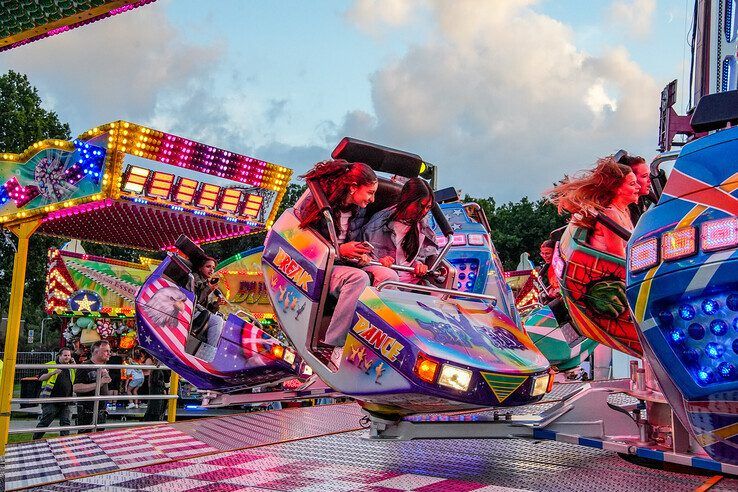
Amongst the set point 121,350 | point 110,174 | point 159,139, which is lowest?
point 121,350

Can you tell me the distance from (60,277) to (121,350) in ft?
9.59

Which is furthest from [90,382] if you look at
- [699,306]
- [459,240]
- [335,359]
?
[699,306]

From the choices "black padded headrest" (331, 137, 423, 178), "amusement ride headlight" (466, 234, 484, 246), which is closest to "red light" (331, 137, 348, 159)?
"black padded headrest" (331, 137, 423, 178)

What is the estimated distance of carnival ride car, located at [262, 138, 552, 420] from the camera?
4004mm

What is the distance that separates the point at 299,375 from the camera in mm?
8320

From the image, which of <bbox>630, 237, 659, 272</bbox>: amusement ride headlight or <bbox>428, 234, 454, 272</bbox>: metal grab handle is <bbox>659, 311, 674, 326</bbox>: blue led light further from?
<bbox>428, 234, 454, 272</bbox>: metal grab handle

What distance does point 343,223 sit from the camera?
5848mm

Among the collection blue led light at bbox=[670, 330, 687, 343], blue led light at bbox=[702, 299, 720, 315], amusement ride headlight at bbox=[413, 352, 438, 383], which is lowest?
amusement ride headlight at bbox=[413, 352, 438, 383]

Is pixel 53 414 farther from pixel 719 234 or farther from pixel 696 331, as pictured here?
pixel 719 234

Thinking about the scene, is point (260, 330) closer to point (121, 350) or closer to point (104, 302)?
point (104, 302)

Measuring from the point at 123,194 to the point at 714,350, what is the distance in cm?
879

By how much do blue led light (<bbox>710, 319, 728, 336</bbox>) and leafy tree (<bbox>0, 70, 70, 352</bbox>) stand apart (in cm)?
2921

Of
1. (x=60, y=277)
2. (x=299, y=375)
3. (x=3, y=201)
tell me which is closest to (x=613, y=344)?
(x=299, y=375)

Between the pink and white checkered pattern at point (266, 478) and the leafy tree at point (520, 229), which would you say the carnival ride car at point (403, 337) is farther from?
the leafy tree at point (520, 229)
